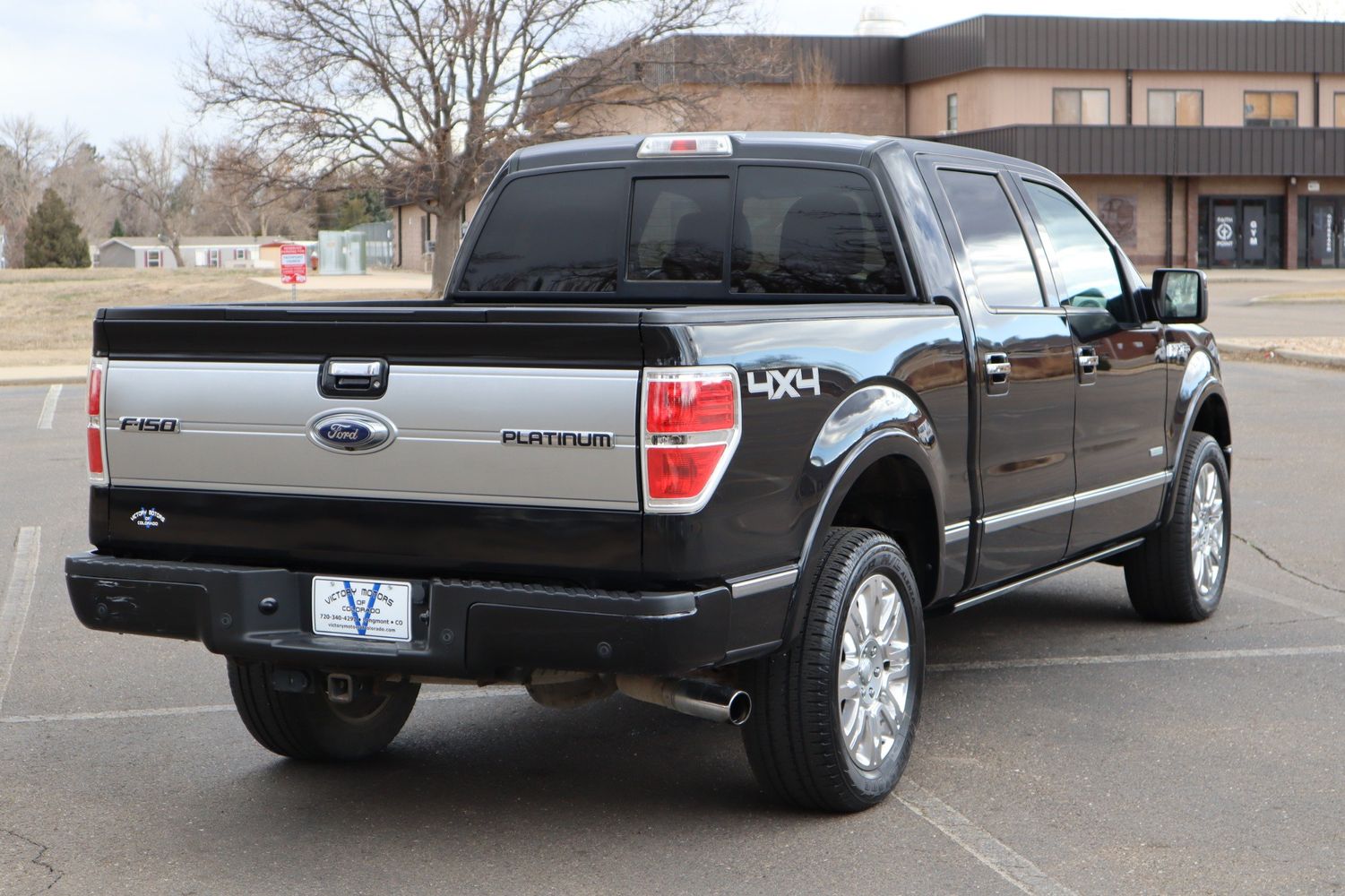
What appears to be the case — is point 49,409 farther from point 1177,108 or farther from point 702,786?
point 1177,108

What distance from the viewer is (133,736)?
5.68 meters

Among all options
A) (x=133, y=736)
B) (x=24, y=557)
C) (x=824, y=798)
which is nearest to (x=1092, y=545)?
(x=824, y=798)

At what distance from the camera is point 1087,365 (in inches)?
243

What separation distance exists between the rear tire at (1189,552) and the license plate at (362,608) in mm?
3972

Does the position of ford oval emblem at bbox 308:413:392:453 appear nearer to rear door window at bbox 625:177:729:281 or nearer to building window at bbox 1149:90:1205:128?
rear door window at bbox 625:177:729:281

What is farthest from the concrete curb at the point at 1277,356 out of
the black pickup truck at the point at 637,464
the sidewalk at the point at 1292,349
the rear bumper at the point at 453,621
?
the rear bumper at the point at 453,621

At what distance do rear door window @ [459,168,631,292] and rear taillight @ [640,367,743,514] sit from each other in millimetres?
1900

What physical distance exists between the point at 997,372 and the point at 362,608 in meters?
2.40

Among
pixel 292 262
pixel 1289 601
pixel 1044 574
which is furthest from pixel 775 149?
pixel 292 262

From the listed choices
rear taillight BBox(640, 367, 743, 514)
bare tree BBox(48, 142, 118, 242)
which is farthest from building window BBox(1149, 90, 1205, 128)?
bare tree BBox(48, 142, 118, 242)

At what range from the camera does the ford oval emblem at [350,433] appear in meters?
4.21

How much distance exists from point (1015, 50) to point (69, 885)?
169 ft

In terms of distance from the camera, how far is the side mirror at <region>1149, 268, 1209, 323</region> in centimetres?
668

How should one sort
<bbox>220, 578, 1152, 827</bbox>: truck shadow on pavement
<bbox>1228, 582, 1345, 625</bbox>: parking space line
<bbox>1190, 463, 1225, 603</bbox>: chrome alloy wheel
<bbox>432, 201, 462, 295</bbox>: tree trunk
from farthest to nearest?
<bbox>432, 201, 462, 295</bbox>: tree trunk → <bbox>1228, 582, 1345, 625</bbox>: parking space line → <bbox>1190, 463, 1225, 603</bbox>: chrome alloy wheel → <bbox>220, 578, 1152, 827</bbox>: truck shadow on pavement
